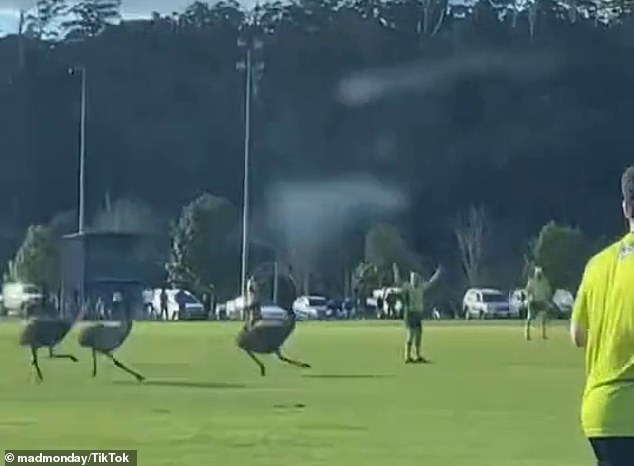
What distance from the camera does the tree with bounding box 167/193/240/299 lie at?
1473 centimetres

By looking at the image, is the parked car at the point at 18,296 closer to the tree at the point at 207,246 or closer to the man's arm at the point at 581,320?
the tree at the point at 207,246

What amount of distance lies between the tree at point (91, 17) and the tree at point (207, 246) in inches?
64.0

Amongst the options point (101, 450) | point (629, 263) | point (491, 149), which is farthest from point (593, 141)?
point (629, 263)

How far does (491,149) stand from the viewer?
48.9ft

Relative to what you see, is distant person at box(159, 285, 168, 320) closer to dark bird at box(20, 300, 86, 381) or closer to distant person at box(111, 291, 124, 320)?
distant person at box(111, 291, 124, 320)

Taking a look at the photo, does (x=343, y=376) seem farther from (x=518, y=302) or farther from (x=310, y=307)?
(x=518, y=302)

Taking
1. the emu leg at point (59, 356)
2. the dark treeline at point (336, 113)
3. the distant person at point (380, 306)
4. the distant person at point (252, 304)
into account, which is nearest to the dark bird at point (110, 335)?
the emu leg at point (59, 356)

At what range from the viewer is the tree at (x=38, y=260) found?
14281 mm

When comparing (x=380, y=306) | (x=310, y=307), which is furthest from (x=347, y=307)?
(x=310, y=307)

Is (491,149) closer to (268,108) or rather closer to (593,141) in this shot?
(593,141)

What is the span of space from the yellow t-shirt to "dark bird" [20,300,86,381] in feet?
31.2

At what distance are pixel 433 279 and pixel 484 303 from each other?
27.8 inches

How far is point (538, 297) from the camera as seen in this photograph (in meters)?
15.5

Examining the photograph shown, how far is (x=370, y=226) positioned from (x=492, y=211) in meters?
1.08
